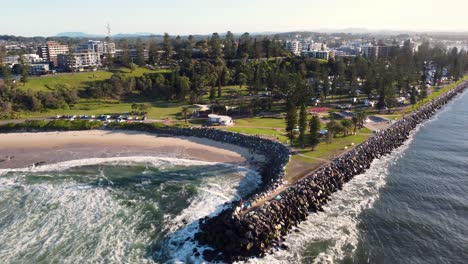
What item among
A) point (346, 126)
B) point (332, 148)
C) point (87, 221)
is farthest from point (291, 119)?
point (87, 221)

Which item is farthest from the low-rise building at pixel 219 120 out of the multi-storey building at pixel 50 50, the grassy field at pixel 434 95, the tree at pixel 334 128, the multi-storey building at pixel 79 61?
the multi-storey building at pixel 50 50

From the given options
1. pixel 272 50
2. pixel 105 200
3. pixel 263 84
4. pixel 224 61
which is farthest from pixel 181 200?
pixel 272 50

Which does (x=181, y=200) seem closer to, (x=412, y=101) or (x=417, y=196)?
(x=417, y=196)

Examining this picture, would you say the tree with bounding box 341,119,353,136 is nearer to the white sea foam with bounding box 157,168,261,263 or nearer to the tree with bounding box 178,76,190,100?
the white sea foam with bounding box 157,168,261,263

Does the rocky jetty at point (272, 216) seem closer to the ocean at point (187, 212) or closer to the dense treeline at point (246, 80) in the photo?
the ocean at point (187, 212)

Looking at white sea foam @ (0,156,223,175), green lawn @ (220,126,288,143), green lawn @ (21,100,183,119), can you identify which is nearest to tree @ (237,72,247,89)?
green lawn @ (21,100,183,119)

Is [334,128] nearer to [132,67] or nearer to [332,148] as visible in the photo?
[332,148]
